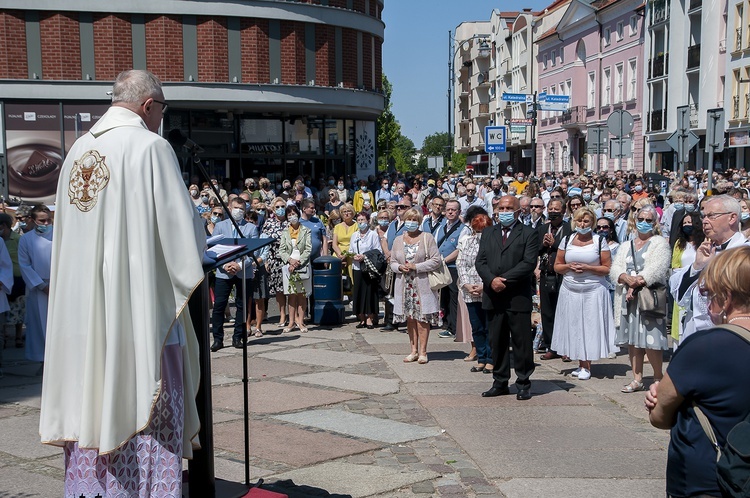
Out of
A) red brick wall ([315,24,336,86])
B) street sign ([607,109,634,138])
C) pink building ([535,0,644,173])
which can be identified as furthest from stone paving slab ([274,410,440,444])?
pink building ([535,0,644,173])

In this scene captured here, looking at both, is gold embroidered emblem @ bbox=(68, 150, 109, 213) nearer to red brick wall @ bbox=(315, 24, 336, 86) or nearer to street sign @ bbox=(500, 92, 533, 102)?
street sign @ bbox=(500, 92, 533, 102)

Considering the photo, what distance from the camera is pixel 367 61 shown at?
32250 mm

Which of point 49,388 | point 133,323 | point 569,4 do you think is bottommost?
point 49,388

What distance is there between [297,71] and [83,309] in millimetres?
26247

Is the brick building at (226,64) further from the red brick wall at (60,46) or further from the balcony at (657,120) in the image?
the balcony at (657,120)

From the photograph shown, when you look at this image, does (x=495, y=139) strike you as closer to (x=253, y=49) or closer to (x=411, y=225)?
(x=253, y=49)

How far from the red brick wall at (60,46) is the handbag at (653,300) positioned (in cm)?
2288

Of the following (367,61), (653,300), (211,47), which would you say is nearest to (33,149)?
(211,47)

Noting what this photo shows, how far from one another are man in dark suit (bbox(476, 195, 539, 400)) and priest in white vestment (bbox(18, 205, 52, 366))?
4999 millimetres

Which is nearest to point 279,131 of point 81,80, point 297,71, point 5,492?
point 297,71

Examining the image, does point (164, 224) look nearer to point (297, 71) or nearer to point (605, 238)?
point (605, 238)

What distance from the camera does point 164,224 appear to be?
3.92m

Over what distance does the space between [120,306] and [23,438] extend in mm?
3996

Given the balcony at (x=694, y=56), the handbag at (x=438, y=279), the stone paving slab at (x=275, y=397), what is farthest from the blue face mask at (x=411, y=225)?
the balcony at (x=694, y=56)
